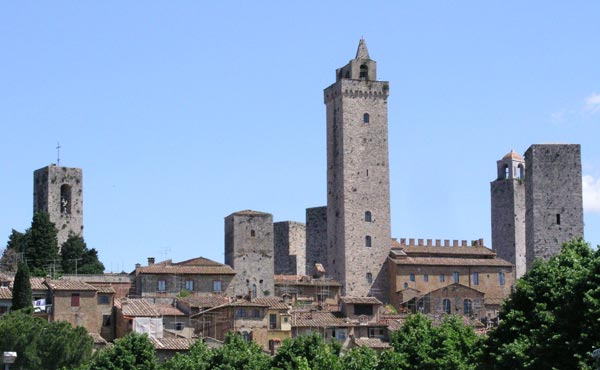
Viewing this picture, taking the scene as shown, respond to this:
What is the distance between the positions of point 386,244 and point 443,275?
398 cm

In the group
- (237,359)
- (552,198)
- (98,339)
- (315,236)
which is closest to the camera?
(237,359)

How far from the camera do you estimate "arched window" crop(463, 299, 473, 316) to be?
8574 cm

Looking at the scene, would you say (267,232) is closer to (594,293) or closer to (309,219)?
(309,219)

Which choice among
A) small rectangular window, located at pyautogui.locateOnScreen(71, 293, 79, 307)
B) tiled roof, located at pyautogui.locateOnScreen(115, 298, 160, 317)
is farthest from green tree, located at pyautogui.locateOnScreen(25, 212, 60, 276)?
small rectangular window, located at pyautogui.locateOnScreen(71, 293, 79, 307)

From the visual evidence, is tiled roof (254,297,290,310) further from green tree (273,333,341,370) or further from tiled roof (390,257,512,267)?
green tree (273,333,341,370)

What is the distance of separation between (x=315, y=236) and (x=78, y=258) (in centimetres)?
1673

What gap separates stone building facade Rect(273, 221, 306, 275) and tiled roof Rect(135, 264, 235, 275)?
1703cm

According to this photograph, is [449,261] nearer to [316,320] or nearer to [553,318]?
[316,320]

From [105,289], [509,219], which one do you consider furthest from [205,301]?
[509,219]

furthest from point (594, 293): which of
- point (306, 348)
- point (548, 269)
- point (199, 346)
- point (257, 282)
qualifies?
point (257, 282)

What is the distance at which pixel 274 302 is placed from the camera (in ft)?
251

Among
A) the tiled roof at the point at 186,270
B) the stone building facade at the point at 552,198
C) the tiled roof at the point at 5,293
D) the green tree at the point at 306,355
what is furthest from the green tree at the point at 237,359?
the stone building facade at the point at 552,198

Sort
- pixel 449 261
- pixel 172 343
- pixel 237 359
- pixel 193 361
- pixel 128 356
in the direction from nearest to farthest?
pixel 237 359
pixel 193 361
pixel 128 356
pixel 172 343
pixel 449 261

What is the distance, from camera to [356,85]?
300ft
